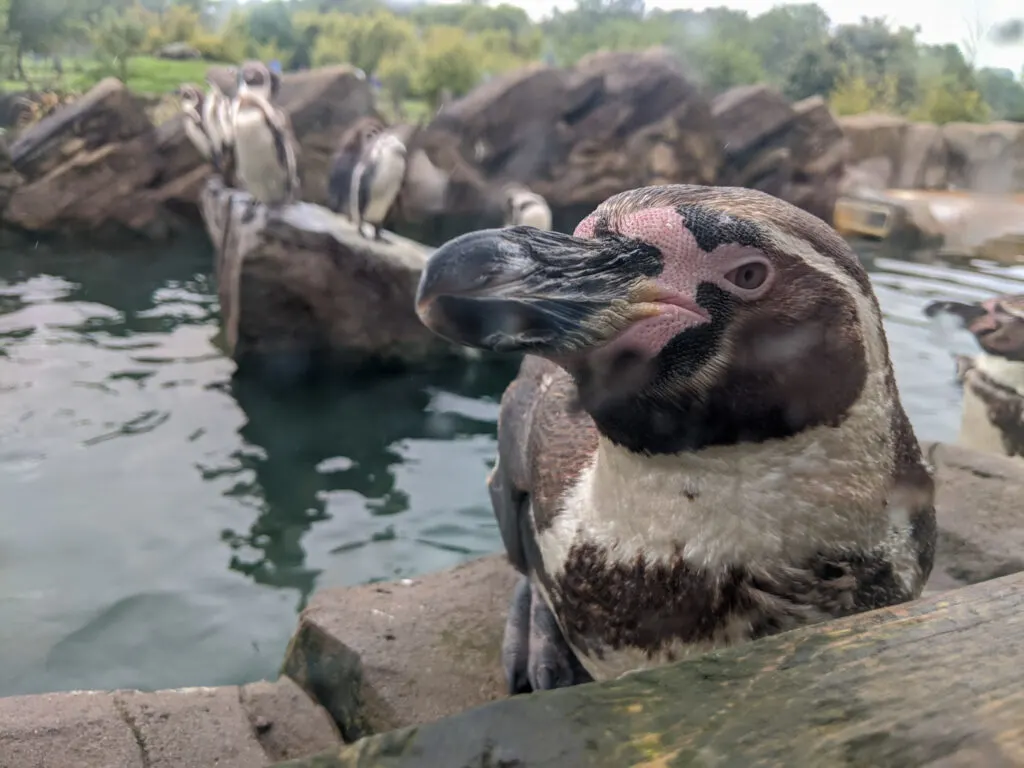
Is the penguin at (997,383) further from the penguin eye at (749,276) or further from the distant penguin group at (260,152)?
the distant penguin group at (260,152)

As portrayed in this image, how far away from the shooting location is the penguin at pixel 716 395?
3.37 feet

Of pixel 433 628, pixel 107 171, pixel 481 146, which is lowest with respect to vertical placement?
pixel 107 171

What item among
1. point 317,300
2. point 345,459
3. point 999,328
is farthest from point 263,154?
point 999,328

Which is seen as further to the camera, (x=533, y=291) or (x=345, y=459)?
(x=345, y=459)

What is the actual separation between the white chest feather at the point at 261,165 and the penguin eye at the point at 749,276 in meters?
6.19

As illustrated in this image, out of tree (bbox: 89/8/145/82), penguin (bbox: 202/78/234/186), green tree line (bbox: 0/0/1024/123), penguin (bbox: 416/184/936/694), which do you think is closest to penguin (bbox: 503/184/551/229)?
green tree line (bbox: 0/0/1024/123)

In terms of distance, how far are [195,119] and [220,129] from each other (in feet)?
4.61

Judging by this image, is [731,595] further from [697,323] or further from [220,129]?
[220,129]

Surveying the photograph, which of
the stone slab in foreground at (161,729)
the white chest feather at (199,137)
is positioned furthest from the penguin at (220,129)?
the stone slab in foreground at (161,729)

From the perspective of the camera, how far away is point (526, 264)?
3.29ft

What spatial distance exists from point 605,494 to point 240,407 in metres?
4.09

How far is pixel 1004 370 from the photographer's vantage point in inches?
120

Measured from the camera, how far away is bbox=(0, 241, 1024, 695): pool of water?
2.88m

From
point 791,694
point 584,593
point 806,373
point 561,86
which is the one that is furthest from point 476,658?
point 561,86
